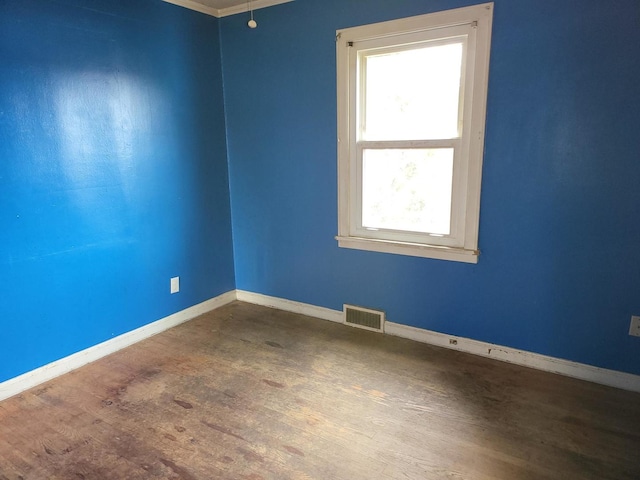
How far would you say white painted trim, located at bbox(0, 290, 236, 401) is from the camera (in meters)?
2.32

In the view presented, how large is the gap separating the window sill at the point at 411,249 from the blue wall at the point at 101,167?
4.26 ft

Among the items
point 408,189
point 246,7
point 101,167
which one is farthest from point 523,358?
point 246,7

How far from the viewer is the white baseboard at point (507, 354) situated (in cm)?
229

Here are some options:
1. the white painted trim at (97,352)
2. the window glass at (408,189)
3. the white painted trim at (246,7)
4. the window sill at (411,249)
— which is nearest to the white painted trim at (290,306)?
the white painted trim at (97,352)

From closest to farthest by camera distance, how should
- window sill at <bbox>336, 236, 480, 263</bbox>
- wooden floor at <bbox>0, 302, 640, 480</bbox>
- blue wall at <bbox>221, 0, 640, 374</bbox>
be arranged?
wooden floor at <bbox>0, 302, 640, 480</bbox>, blue wall at <bbox>221, 0, 640, 374</bbox>, window sill at <bbox>336, 236, 480, 263</bbox>

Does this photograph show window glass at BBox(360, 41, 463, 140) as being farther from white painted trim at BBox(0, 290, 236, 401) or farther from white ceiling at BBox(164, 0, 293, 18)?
white painted trim at BBox(0, 290, 236, 401)

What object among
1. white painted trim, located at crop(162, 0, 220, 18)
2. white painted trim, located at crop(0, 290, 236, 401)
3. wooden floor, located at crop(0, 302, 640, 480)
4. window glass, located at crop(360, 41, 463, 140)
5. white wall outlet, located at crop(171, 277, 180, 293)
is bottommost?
wooden floor, located at crop(0, 302, 640, 480)

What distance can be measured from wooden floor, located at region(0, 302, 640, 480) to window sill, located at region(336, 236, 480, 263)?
2.16 feet

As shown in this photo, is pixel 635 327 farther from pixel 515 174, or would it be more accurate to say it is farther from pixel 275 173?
pixel 275 173

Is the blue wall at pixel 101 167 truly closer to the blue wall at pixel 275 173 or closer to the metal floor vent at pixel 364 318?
the blue wall at pixel 275 173

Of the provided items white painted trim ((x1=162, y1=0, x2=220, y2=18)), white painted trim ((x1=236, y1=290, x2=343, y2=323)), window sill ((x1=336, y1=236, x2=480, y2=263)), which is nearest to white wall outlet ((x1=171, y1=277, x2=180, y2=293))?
white painted trim ((x1=236, y1=290, x2=343, y2=323))

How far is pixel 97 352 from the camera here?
2.71 meters

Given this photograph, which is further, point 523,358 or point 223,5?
point 223,5

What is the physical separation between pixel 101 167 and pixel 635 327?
3361 millimetres
